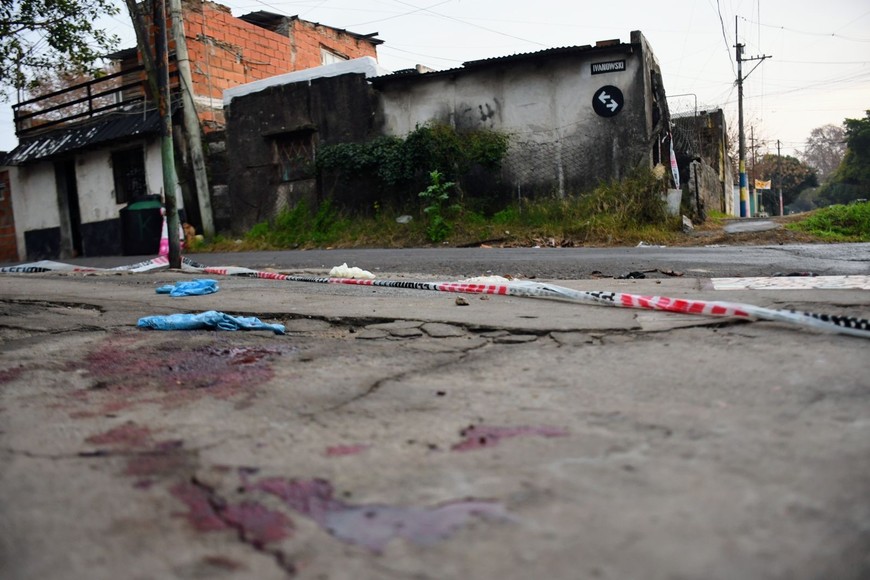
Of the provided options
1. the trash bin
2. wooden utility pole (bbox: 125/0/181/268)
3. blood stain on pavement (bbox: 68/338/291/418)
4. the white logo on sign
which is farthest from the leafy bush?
blood stain on pavement (bbox: 68/338/291/418)

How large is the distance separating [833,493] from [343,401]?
148 cm

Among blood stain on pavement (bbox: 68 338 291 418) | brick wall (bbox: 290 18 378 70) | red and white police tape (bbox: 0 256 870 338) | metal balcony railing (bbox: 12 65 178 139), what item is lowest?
blood stain on pavement (bbox: 68 338 291 418)

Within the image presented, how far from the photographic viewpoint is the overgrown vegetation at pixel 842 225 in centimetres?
1067

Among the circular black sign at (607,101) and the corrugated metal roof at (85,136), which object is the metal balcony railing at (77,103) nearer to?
the corrugated metal roof at (85,136)

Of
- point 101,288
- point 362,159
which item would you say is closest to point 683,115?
point 362,159

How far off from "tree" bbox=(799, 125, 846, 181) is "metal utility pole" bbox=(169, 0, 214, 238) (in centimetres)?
6106

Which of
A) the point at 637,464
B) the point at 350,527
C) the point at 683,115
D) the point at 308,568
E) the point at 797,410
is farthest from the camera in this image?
the point at 683,115

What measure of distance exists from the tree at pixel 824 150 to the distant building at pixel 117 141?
5729cm

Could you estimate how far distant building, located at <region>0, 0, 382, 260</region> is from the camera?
54.7 feet

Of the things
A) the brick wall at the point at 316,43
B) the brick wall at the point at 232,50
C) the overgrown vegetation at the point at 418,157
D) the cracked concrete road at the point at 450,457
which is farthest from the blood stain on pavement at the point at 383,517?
the brick wall at the point at 316,43

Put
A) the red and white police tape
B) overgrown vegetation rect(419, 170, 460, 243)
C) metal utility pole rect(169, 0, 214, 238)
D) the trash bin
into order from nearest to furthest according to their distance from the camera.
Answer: the red and white police tape < overgrown vegetation rect(419, 170, 460, 243) < metal utility pole rect(169, 0, 214, 238) < the trash bin

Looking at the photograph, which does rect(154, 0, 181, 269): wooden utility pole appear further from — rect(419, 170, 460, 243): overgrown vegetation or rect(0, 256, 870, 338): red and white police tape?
rect(419, 170, 460, 243): overgrown vegetation

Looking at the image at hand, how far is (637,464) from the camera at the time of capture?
5.57 ft

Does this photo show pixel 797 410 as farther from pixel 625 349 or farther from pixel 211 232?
pixel 211 232
